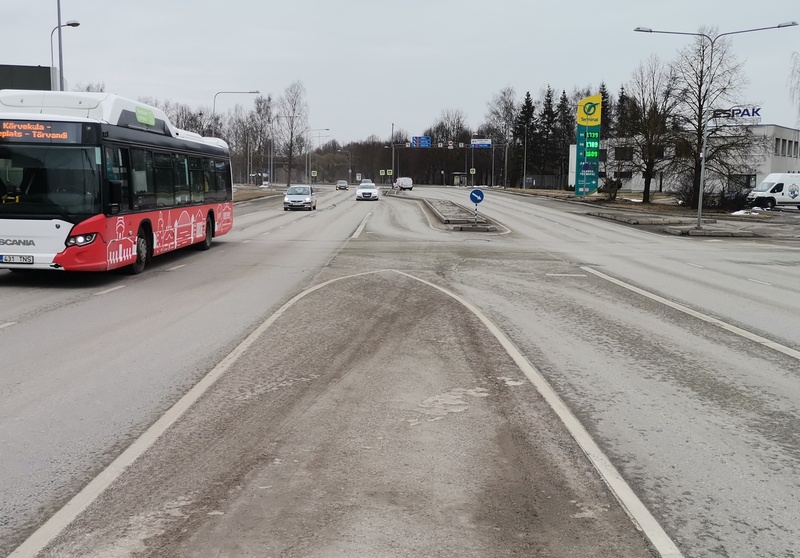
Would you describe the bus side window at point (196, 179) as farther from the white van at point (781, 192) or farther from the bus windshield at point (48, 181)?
the white van at point (781, 192)

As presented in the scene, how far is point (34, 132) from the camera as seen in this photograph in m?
13.4

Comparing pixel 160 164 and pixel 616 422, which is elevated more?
pixel 160 164

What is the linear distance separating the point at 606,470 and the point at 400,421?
5.44 feet

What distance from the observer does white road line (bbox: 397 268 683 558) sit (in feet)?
12.9

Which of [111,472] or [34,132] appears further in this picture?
[34,132]

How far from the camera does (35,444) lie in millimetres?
5289

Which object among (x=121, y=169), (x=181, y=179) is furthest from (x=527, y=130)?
(x=121, y=169)

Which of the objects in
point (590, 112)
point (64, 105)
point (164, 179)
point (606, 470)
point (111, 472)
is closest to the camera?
point (111, 472)

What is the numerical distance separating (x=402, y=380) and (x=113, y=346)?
11.9 ft

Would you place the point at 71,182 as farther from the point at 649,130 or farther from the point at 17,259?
the point at 649,130

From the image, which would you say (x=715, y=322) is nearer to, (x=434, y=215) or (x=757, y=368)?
(x=757, y=368)

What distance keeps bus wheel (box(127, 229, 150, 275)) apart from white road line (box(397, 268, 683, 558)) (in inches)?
382

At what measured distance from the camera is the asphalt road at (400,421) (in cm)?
404

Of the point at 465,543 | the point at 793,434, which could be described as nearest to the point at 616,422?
the point at 793,434
